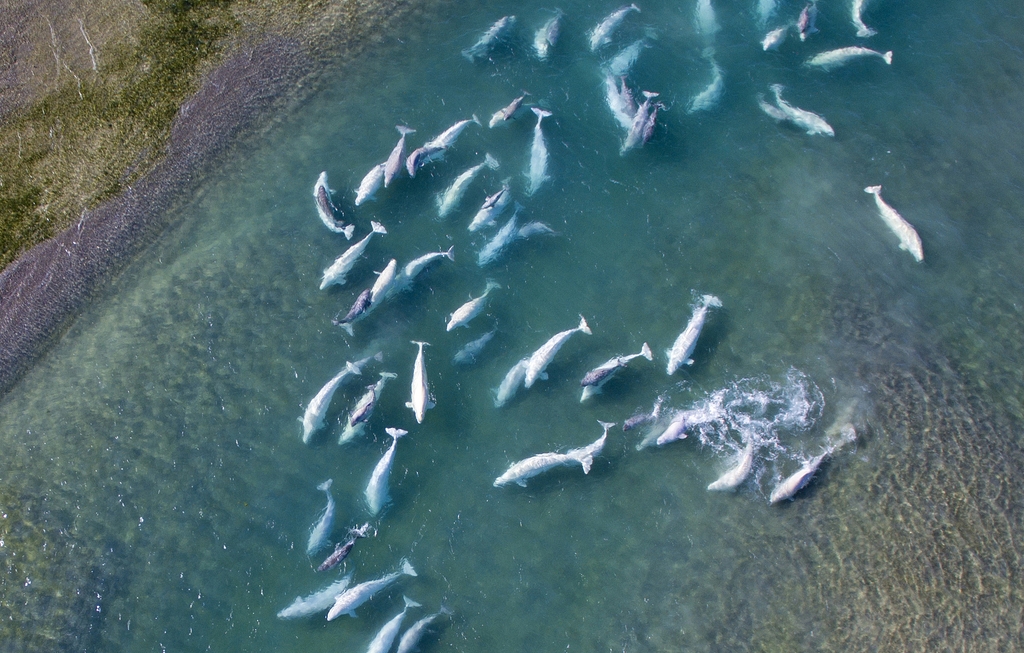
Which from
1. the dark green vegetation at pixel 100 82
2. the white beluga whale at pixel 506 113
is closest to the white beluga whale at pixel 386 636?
the white beluga whale at pixel 506 113

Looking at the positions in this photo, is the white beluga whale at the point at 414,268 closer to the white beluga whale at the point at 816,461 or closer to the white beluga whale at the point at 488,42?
the white beluga whale at the point at 488,42

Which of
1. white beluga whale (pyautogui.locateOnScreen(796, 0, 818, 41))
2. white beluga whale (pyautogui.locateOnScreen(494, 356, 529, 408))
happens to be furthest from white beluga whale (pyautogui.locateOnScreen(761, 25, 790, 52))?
white beluga whale (pyautogui.locateOnScreen(494, 356, 529, 408))

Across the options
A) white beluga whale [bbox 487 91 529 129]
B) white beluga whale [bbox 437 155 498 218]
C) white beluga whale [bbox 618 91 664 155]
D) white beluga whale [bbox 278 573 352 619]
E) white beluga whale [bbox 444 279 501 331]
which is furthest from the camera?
white beluga whale [bbox 487 91 529 129]

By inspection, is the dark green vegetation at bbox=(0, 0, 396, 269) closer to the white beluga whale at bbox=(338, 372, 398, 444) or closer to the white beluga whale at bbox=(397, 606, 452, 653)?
→ the white beluga whale at bbox=(338, 372, 398, 444)

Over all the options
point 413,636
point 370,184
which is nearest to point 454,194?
point 370,184

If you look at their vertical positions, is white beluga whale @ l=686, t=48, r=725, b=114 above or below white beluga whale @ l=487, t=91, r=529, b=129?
below

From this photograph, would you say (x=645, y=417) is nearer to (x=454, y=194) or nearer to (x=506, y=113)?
(x=454, y=194)
